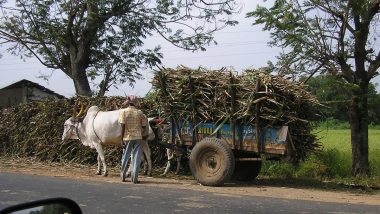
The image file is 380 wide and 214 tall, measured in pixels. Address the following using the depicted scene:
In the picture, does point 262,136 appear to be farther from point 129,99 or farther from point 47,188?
point 47,188

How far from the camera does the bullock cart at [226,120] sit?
1103cm

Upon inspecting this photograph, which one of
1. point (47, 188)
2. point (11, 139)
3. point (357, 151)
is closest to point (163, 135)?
point (47, 188)

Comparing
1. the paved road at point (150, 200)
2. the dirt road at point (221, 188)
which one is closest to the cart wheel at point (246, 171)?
the dirt road at point (221, 188)

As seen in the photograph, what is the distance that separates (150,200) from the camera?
8.72m

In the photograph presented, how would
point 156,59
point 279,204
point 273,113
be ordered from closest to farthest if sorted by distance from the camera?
point 279,204 → point 273,113 → point 156,59

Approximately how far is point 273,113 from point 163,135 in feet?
9.81

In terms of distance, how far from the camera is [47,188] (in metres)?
9.80

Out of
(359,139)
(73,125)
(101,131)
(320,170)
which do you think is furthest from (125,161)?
(359,139)

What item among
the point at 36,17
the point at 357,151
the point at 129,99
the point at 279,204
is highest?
the point at 36,17

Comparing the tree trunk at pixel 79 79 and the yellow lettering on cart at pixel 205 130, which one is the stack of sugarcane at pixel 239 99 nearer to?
the yellow lettering on cart at pixel 205 130

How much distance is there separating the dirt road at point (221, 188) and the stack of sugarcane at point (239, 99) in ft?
3.54

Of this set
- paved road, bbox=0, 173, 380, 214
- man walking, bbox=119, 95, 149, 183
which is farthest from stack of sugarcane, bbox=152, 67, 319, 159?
paved road, bbox=0, 173, 380, 214

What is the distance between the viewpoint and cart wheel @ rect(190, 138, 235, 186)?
1118 cm

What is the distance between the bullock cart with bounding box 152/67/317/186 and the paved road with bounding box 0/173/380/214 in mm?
1505
